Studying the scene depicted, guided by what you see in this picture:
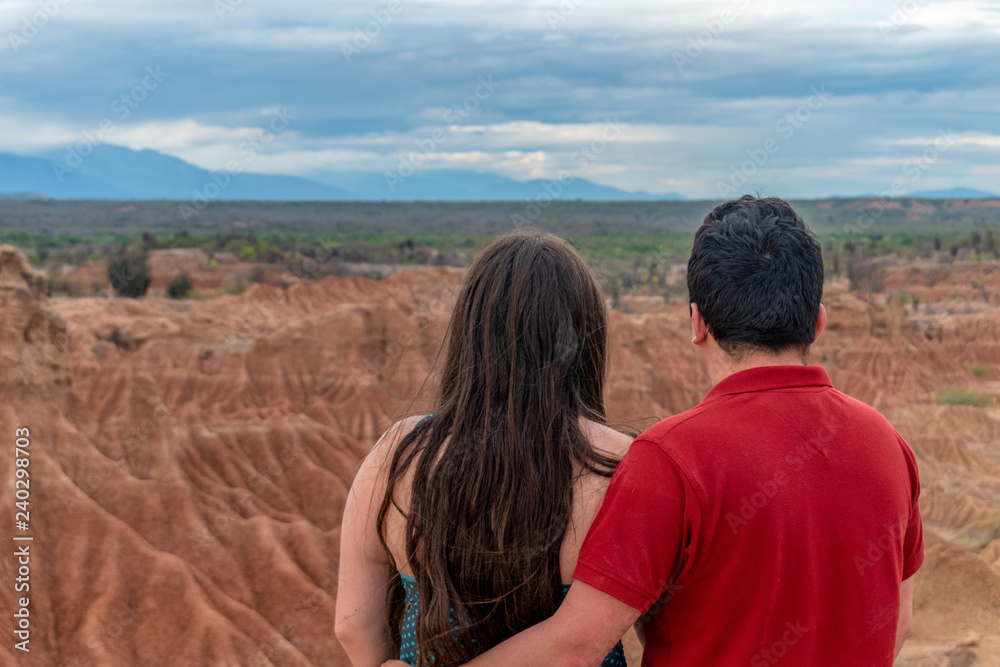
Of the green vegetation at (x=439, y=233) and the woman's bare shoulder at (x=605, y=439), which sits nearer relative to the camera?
the woman's bare shoulder at (x=605, y=439)

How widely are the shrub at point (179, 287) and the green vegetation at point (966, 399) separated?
26.0 meters

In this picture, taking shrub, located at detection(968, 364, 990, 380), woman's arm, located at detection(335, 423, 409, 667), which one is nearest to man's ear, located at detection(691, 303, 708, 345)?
woman's arm, located at detection(335, 423, 409, 667)

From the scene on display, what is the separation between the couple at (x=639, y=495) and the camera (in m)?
1.67

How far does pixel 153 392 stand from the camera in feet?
34.4

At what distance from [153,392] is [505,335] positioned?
9.83 metres

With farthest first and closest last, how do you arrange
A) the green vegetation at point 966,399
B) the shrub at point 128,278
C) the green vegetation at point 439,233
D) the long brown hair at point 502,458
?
the green vegetation at point 439,233, the shrub at point 128,278, the green vegetation at point 966,399, the long brown hair at point 502,458

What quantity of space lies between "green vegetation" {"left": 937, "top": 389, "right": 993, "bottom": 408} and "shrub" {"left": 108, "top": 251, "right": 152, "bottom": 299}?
26923 millimetres

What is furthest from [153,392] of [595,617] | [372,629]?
[595,617]

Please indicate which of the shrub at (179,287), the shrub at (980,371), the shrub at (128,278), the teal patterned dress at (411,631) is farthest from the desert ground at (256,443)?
the shrub at (179,287)

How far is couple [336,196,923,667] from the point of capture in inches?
65.7

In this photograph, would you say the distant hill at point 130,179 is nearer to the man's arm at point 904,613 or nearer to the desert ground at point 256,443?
the desert ground at point 256,443

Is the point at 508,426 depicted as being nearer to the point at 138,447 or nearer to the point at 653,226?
the point at 138,447

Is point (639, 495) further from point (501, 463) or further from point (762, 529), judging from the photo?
point (501, 463)

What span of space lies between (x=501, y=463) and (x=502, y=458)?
0.01 meters
